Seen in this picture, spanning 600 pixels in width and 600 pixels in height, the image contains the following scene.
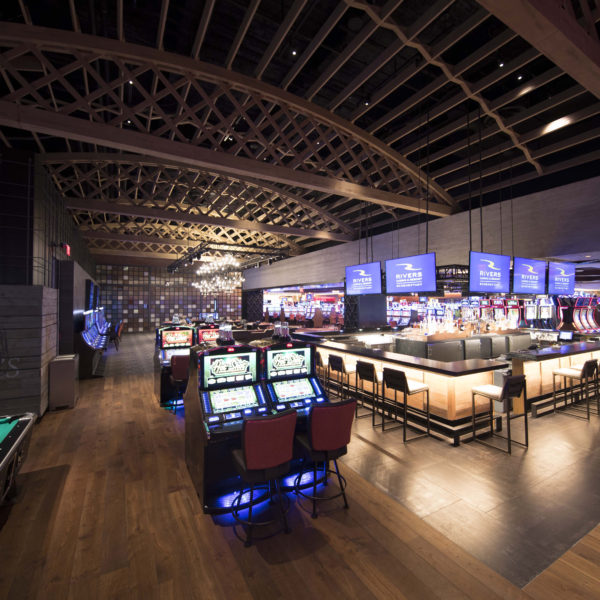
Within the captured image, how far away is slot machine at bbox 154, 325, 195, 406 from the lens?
203 inches

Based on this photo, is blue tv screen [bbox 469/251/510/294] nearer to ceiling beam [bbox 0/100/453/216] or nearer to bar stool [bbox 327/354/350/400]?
bar stool [bbox 327/354/350/400]

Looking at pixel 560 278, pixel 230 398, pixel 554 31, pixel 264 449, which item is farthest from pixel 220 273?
pixel 554 31

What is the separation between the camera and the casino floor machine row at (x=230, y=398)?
8.07 feet

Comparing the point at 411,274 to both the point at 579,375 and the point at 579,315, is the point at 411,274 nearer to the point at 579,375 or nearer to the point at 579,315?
the point at 579,375

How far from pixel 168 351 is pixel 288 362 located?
3802 millimetres

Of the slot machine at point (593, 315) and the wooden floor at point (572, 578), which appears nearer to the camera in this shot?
the wooden floor at point (572, 578)

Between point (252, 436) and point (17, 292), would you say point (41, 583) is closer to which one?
point (252, 436)

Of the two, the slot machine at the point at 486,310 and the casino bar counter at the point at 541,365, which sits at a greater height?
the slot machine at the point at 486,310

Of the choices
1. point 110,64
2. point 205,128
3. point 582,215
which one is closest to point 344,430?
point 205,128

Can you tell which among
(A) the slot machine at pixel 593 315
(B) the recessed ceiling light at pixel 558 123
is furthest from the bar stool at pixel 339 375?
(A) the slot machine at pixel 593 315

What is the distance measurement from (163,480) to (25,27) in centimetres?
537

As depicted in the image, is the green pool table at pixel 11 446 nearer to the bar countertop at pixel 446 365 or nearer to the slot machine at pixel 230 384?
the slot machine at pixel 230 384

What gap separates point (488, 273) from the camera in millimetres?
5121

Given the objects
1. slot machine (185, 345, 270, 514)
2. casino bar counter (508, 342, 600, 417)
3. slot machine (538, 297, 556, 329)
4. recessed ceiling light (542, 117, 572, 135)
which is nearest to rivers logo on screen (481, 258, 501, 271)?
casino bar counter (508, 342, 600, 417)
